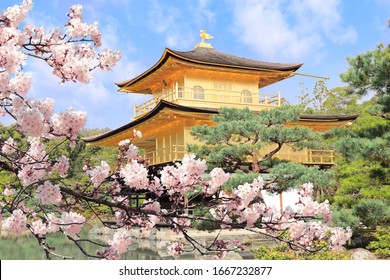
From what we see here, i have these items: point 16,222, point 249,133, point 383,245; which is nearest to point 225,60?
point 249,133

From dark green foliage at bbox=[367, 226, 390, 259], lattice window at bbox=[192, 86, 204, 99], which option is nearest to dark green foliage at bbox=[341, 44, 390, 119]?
dark green foliage at bbox=[367, 226, 390, 259]

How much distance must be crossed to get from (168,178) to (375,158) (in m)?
6.05

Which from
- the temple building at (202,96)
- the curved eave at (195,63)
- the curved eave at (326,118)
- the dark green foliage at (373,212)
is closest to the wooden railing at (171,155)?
the temple building at (202,96)

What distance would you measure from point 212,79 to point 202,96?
803 mm

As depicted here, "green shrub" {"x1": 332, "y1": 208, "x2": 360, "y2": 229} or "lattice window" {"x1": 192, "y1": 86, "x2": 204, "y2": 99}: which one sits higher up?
"lattice window" {"x1": 192, "y1": 86, "x2": 204, "y2": 99}

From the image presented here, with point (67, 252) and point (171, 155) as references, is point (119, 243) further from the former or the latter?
point (171, 155)

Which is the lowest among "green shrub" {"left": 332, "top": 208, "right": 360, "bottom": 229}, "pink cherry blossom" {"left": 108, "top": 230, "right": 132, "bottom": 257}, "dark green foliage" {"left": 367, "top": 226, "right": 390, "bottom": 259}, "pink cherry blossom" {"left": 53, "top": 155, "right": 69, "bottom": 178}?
"dark green foliage" {"left": 367, "top": 226, "right": 390, "bottom": 259}

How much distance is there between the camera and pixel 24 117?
2176mm

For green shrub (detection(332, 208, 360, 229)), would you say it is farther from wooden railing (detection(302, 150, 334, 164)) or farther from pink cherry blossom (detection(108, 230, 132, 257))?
wooden railing (detection(302, 150, 334, 164))

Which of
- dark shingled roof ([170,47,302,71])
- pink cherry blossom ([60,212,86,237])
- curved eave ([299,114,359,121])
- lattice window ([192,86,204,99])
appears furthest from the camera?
dark shingled roof ([170,47,302,71])

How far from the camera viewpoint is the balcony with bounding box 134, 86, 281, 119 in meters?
15.4

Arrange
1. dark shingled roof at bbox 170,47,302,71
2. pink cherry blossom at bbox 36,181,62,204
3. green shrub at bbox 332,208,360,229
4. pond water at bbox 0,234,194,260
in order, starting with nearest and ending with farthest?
pink cherry blossom at bbox 36,181,62,204 < green shrub at bbox 332,208,360,229 < pond water at bbox 0,234,194,260 < dark shingled roof at bbox 170,47,302,71

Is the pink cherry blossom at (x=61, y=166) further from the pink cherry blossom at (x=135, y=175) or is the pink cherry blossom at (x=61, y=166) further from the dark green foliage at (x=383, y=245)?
the dark green foliage at (x=383, y=245)
